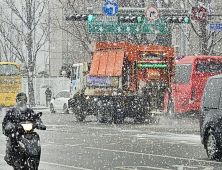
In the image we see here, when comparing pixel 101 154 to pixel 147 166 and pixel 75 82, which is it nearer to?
pixel 147 166

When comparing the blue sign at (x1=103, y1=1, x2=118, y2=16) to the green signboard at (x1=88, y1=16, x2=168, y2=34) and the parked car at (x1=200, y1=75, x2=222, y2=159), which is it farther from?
the parked car at (x1=200, y1=75, x2=222, y2=159)

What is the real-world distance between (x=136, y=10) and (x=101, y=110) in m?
6.62

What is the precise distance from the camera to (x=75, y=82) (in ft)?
94.9

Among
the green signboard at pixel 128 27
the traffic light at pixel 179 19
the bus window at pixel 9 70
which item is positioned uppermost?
the traffic light at pixel 179 19

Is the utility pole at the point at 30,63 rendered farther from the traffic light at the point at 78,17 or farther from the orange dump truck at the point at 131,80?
the orange dump truck at the point at 131,80

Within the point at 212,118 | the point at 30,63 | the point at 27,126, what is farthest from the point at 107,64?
the point at 30,63

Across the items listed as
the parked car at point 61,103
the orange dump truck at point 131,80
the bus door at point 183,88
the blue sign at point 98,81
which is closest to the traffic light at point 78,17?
the orange dump truck at point 131,80

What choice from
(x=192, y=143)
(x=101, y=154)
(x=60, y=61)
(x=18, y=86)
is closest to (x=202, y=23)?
(x=18, y=86)

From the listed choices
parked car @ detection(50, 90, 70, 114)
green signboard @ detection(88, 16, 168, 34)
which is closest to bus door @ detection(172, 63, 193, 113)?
green signboard @ detection(88, 16, 168, 34)

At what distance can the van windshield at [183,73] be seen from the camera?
96.7 feet

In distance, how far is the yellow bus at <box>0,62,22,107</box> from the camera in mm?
41222

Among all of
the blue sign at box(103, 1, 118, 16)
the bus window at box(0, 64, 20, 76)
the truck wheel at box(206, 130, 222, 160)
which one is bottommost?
the truck wheel at box(206, 130, 222, 160)

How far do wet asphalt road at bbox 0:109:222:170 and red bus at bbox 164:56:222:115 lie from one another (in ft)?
24.0

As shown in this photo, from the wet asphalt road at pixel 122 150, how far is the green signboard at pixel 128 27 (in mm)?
11053
